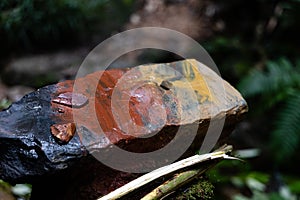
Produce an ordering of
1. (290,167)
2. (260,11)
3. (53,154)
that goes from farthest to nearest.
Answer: (260,11) → (290,167) → (53,154)

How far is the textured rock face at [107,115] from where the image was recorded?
1.02m

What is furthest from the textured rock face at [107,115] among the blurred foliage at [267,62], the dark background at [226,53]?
the blurred foliage at [267,62]

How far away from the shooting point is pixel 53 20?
2.87 metres

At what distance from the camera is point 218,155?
1210mm

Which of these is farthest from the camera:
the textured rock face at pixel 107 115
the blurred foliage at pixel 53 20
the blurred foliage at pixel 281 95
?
the blurred foliage at pixel 53 20

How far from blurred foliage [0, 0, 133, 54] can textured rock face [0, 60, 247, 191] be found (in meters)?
1.64

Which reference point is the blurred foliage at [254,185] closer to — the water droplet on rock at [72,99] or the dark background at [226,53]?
the dark background at [226,53]

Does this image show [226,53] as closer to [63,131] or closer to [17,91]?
[17,91]

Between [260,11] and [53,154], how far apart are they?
2.80 m

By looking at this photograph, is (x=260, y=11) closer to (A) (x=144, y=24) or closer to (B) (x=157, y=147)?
(A) (x=144, y=24)

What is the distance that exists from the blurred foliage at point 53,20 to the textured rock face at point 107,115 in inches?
64.7

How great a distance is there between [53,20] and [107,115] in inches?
76.8

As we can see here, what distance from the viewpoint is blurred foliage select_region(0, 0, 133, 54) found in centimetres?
265

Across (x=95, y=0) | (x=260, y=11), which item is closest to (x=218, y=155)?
(x=95, y=0)
